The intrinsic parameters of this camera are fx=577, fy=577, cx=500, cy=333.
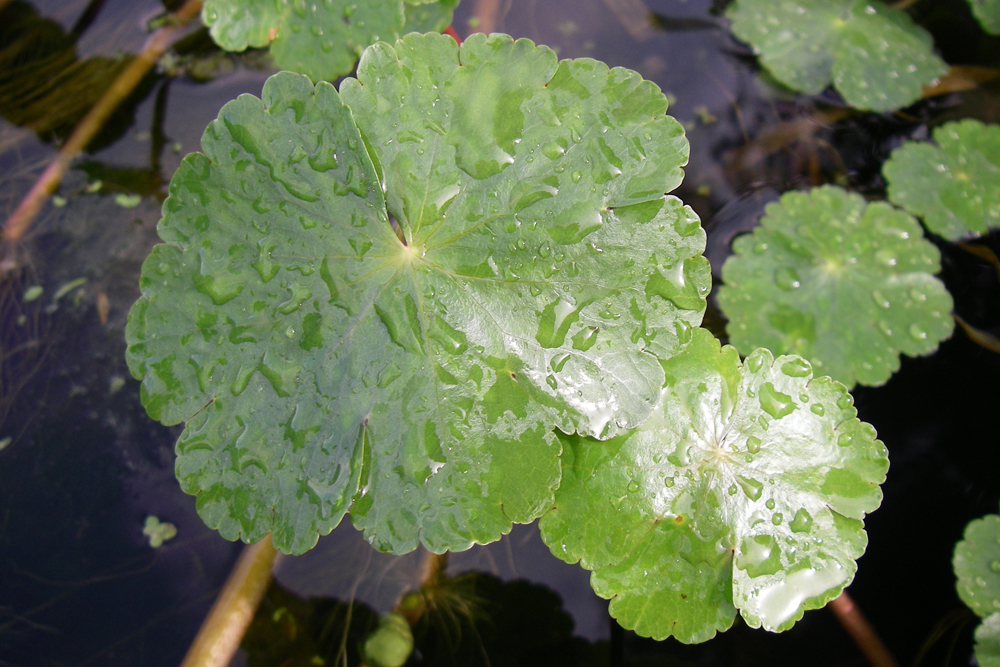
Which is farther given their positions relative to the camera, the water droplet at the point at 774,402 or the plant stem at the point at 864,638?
the plant stem at the point at 864,638

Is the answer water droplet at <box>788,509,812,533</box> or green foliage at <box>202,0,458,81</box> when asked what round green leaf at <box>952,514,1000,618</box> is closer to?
water droplet at <box>788,509,812,533</box>

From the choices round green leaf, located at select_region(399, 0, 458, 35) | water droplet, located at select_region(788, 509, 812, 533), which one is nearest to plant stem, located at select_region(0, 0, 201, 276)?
round green leaf, located at select_region(399, 0, 458, 35)

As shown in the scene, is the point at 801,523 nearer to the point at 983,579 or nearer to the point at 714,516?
the point at 714,516

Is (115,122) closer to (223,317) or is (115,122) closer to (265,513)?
(223,317)

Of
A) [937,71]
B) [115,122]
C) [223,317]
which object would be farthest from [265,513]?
[937,71]

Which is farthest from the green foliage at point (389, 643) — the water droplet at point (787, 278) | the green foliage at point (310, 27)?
the green foliage at point (310, 27)

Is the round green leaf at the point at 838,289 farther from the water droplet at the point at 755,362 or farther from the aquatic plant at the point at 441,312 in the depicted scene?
the aquatic plant at the point at 441,312
